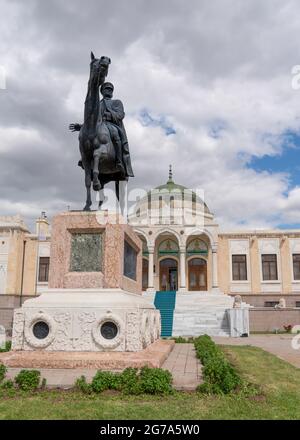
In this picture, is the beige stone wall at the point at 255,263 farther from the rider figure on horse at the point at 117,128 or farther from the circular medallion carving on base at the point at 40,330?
the circular medallion carving on base at the point at 40,330

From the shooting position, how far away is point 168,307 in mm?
26375

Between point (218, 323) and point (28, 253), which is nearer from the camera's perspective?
point (218, 323)

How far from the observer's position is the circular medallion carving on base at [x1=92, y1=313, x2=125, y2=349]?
677 cm

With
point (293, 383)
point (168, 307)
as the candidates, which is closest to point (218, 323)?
point (168, 307)

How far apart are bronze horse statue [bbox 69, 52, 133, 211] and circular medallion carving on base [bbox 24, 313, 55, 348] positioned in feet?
7.68

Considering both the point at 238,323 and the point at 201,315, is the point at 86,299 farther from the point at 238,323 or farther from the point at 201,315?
the point at 201,315

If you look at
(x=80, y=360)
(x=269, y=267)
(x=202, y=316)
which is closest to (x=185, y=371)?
(x=80, y=360)

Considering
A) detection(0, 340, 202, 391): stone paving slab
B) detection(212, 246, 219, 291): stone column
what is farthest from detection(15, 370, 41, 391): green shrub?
detection(212, 246, 219, 291): stone column

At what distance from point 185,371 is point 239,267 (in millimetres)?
26940

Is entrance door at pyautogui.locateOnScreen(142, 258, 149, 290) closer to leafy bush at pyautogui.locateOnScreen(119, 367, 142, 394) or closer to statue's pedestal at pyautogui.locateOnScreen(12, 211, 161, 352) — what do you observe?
statue's pedestal at pyautogui.locateOnScreen(12, 211, 161, 352)

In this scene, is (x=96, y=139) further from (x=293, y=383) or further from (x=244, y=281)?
(x=244, y=281)

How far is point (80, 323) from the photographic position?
22.9 feet

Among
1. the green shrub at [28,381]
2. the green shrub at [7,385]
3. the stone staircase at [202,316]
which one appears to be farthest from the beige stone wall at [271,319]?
the green shrub at [7,385]
